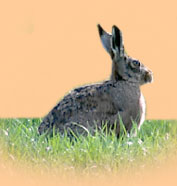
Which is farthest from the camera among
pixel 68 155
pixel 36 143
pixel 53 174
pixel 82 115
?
pixel 82 115

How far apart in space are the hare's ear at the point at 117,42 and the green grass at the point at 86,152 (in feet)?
5.63

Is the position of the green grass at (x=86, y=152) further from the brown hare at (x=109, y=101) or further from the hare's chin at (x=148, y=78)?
the hare's chin at (x=148, y=78)

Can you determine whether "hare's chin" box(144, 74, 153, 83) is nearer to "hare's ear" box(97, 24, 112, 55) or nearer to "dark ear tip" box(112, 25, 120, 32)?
"hare's ear" box(97, 24, 112, 55)

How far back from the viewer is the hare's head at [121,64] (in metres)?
9.38

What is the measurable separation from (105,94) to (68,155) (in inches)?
85.8

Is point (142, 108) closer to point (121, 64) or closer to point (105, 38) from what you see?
point (121, 64)

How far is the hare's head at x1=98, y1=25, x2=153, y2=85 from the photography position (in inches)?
369

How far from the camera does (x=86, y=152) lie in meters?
7.27

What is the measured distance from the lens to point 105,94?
9.21 metres

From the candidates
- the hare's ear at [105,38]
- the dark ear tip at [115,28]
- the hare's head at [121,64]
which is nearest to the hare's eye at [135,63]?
the hare's head at [121,64]

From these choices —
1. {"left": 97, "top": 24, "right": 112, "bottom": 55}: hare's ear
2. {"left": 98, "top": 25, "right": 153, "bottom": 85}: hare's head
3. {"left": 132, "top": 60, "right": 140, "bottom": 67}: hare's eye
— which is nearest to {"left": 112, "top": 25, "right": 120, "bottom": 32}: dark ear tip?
{"left": 98, "top": 25, "right": 153, "bottom": 85}: hare's head

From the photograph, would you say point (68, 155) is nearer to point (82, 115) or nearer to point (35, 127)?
point (82, 115)

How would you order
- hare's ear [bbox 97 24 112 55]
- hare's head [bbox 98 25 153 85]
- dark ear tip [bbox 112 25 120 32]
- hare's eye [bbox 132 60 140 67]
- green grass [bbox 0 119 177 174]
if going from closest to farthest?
green grass [bbox 0 119 177 174] < dark ear tip [bbox 112 25 120 32] < hare's head [bbox 98 25 153 85] < hare's eye [bbox 132 60 140 67] < hare's ear [bbox 97 24 112 55]

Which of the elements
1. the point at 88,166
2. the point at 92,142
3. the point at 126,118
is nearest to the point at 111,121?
the point at 126,118
